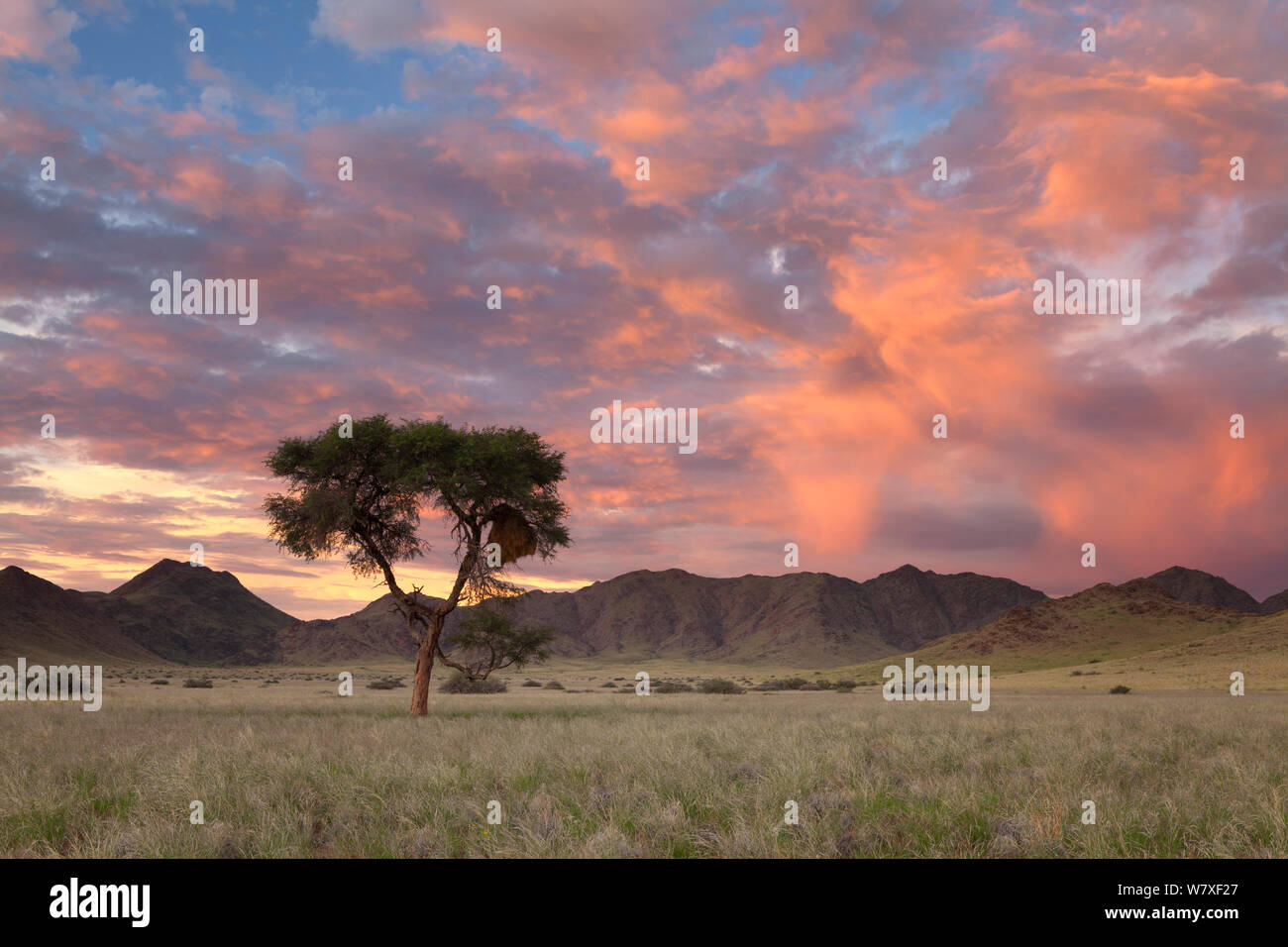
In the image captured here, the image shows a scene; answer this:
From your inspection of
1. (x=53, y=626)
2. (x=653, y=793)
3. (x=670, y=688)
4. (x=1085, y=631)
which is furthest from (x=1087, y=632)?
(x=53, y=626)

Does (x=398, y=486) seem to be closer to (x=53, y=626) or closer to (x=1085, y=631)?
(x=1085, y=631)

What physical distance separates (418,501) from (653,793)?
20762mm

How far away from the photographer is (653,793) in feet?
29.8

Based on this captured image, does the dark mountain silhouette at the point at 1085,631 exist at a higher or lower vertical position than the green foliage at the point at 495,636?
lower

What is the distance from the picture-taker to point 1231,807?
8.41m

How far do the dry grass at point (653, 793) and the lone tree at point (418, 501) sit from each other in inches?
413

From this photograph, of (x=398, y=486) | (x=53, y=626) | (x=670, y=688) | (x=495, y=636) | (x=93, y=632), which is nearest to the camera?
(x=398, y=486)

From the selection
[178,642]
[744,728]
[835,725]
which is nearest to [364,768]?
→ [744,728]

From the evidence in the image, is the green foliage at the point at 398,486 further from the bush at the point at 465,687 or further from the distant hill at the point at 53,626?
the distant hill at the point at 53,626

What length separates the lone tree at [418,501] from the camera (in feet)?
88.4

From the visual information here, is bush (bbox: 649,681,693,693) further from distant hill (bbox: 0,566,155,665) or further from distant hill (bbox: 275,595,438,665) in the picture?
distant hill (bbox: 275,595,438,665)

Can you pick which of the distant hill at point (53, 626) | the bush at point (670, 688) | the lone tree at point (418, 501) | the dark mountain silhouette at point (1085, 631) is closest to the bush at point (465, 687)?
the bush at point (670, 688)

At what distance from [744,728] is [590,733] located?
4.04 meters

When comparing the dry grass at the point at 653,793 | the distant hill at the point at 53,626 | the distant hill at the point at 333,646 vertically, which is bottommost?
the distant hill at the point at 333,646
